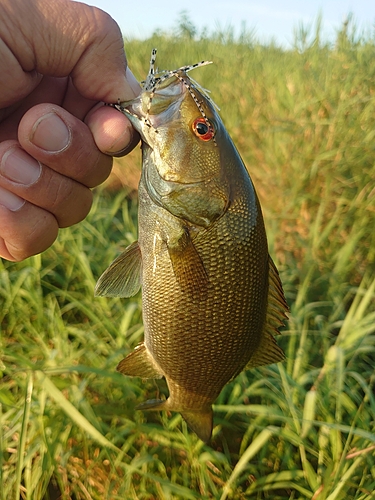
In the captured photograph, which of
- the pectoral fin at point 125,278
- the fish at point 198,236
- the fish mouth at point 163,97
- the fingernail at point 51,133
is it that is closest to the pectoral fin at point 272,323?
the fish at point 198,236

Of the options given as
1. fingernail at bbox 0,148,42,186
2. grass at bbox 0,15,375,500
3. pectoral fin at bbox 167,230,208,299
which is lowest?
grass at bbox 0,15,375,500

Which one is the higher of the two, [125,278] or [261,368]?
[125,278]

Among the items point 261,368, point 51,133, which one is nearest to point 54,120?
point 51,133

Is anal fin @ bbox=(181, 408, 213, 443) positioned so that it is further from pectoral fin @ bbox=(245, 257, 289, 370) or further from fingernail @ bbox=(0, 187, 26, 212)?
fingernail @ bbox=(0, 187, 26, 212)

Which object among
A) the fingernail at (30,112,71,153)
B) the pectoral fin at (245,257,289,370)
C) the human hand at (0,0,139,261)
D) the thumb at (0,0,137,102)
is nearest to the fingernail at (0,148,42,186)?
the human hand at (0,0,139,261)

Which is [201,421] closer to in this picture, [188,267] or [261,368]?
[188,267]

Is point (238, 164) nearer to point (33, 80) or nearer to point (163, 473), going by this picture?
point (33, 80)
